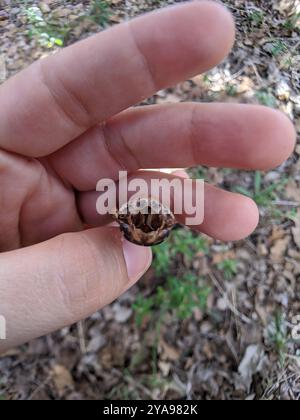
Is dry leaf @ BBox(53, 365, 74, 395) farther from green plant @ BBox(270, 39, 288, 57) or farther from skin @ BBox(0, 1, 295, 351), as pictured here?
green plant @ BBox(270, 39, 288, 57)

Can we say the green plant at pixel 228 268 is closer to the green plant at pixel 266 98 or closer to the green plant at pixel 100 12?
the green plant at pixel 266 98

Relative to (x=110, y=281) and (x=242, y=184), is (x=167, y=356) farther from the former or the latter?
(x=242, y=184)

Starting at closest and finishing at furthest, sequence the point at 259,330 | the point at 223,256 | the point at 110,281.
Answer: the point at 110,281, the point at 259,330, the point at 223,256

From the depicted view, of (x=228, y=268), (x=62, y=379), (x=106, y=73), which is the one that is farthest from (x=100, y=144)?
(x=62, y=379)

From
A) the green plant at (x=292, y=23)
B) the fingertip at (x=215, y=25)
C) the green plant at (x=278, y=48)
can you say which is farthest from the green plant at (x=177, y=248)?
the green plant at (x=292, y=23)
